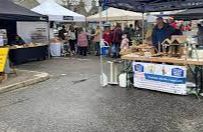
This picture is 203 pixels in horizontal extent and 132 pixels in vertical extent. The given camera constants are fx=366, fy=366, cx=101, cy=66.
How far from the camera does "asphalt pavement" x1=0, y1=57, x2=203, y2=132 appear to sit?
6371mm

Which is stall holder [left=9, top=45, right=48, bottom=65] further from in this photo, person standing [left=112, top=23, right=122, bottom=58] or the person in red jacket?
person standing [left=112, top=23, right=122, bottom=58]

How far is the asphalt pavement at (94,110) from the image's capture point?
637 centimetres

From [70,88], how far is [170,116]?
3745mm

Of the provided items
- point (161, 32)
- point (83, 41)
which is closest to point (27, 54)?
point (83, 41)

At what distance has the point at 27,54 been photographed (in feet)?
55.0

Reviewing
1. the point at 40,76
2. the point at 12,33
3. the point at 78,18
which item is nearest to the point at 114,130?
the point at 40,76

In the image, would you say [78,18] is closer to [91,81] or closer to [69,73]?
[69,73]

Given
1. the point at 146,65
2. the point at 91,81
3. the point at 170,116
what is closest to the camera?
the point at 170,116

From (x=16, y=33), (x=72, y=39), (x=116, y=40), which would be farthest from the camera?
(x=72, y=39)

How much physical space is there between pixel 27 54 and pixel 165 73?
9.28 meters

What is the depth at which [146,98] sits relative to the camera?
8.52 m

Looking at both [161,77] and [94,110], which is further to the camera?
[161,77]

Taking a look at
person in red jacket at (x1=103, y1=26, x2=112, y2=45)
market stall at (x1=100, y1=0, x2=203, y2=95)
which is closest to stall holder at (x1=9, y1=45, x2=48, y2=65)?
person in red jacket at (x1=103, y1=26, x2=112, y2=45)

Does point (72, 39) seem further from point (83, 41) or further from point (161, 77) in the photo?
point (161, 77)
